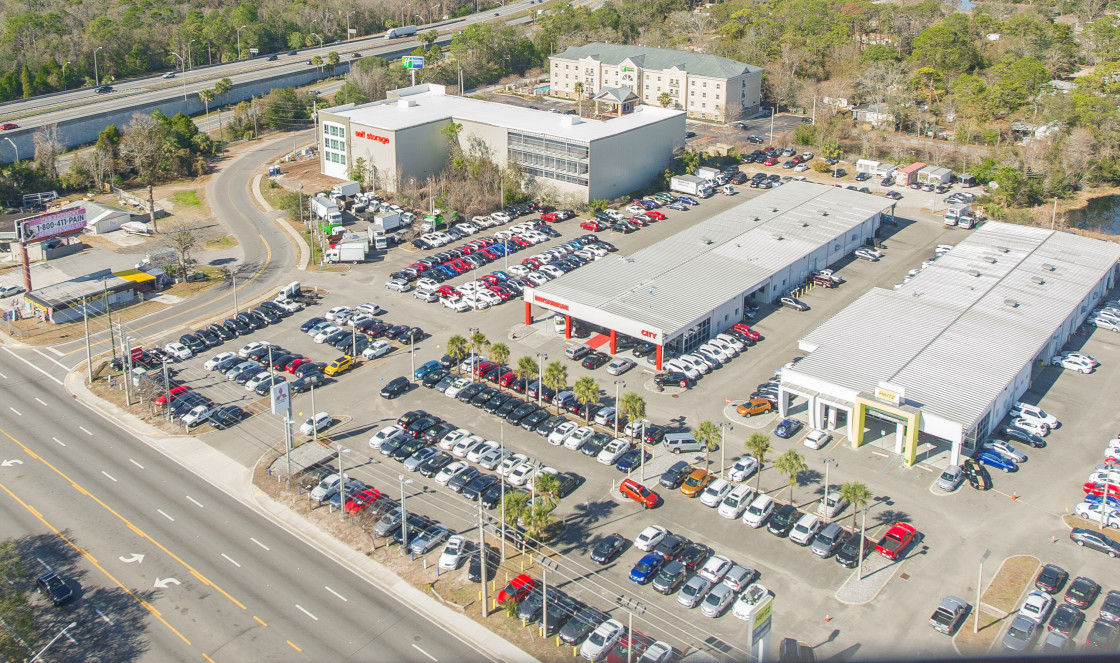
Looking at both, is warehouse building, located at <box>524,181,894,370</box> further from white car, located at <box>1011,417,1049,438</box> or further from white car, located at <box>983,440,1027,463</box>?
white car, located at <box>1011,417,1049,438</box>

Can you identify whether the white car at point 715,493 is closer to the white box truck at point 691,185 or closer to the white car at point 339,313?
the white car at point 339,313

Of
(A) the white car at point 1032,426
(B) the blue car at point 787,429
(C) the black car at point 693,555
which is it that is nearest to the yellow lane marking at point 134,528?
(C) the black car at point 693,555

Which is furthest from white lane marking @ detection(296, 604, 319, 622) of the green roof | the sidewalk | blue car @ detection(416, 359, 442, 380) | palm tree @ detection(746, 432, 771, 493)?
the green roof

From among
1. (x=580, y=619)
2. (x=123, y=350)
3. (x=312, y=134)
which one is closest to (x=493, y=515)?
(x=580, y=619)

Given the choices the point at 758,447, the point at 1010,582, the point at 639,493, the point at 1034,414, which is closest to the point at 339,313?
the point at 639,493

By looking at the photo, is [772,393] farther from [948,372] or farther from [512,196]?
[512,196]

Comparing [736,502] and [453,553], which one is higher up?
[736,502]

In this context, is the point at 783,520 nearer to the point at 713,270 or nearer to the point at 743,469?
the point at 743,469
